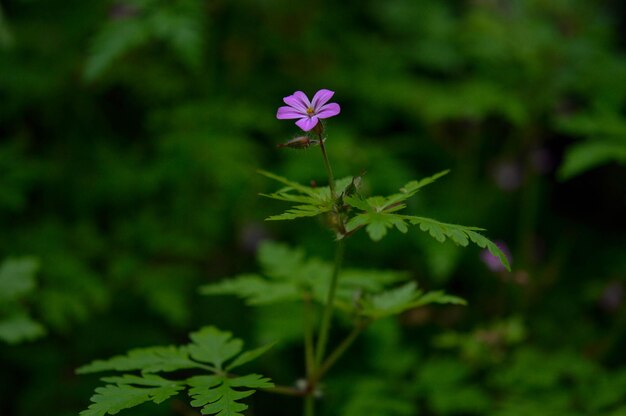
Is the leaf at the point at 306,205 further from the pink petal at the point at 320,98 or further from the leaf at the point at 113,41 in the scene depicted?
the leaf at the point at 113,41

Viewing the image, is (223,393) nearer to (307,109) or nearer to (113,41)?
(307,109)

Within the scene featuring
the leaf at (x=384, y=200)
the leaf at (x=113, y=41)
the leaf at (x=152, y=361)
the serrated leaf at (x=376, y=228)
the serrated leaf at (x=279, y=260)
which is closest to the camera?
the serrated leaf at (x=376, y=228)

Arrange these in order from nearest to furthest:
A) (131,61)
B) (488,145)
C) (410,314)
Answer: (410,314)
(131,61)
(488,145)

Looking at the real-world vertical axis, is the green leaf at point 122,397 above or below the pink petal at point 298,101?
below

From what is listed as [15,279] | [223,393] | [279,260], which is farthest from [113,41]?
[223,393]

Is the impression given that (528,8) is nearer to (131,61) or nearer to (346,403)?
(131,61)

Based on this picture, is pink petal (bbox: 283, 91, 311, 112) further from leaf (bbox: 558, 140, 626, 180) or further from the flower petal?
leaf (bbox: 558, 140, 626, 180)

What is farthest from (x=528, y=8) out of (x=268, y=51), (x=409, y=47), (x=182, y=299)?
(x=182, y=299)

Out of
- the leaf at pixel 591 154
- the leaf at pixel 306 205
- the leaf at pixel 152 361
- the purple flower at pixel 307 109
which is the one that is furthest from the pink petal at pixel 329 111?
the leaf at pixel 591 154
